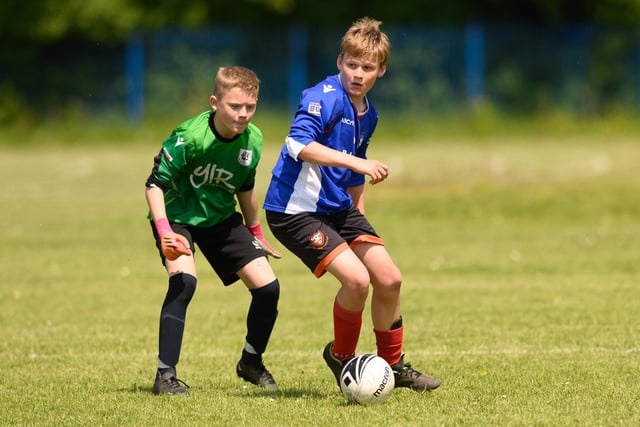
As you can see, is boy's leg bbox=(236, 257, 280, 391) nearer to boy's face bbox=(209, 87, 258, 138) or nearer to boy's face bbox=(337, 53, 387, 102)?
boy's face bbox=(209, 87, 258, 138)

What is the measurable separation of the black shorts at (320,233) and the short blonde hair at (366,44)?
904 millimetres

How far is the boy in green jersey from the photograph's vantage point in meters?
6.55

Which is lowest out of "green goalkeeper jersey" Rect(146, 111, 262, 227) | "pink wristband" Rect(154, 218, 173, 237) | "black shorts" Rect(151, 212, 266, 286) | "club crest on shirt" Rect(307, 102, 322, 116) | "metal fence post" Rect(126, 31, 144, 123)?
"black shorts" Rect(151, 212, 266, 286)

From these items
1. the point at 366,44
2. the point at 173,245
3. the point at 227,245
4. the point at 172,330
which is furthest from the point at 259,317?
the point at 366,44

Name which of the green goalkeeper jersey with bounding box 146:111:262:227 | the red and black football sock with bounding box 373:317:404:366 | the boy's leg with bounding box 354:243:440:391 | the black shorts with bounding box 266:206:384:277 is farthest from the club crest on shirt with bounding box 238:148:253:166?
the red and black football sock with bounding box 373:317:404:366

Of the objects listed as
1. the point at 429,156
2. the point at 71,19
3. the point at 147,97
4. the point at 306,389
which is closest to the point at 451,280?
the point at 306,389

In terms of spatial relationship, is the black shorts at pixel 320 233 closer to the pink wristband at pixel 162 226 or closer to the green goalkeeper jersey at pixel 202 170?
the green goalkeeper jersey at pixel 202 170

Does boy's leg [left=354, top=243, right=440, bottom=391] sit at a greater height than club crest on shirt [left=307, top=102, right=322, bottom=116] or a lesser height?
lesser

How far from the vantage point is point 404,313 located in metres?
9.38

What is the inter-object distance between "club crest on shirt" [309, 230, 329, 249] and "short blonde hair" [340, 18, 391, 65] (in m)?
1.03

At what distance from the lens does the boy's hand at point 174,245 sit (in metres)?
6.29

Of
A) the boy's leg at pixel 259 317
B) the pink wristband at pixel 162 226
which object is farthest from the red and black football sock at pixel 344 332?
the pink wristband at pixel 162 226

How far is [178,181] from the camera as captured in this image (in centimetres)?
677

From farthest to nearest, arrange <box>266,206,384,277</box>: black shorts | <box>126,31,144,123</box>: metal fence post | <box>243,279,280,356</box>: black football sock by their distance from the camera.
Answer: <box>126,31,144,123</box>: metal fence post, <box>243,279,280,356</box>: black football sock, <box>266,206,384,277</box>: black shorts
